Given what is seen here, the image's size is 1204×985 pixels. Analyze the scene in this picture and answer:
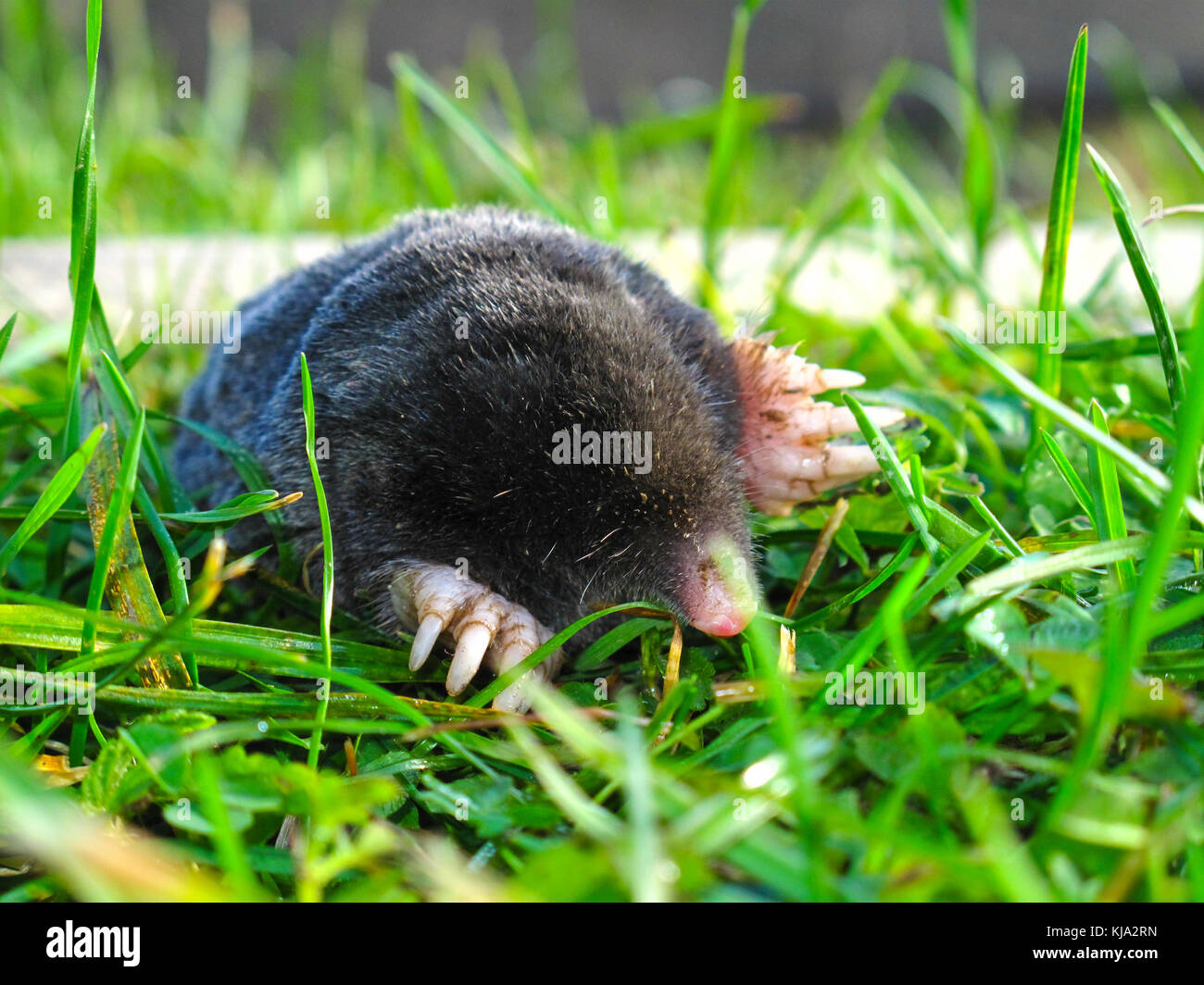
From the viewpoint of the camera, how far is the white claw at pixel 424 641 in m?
1.25

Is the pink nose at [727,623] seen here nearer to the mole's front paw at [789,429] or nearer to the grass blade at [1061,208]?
the mole's front paw at [789,429]

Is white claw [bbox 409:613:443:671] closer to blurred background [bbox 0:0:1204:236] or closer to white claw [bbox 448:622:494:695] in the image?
white claw [bbox 448:622:494:695]

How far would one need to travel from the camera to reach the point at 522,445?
129 centimetres

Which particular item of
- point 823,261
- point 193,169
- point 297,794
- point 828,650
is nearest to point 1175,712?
point 828,650

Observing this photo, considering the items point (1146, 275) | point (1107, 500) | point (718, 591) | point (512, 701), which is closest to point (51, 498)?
point (512, 701)

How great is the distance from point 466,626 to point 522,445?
0.85ft

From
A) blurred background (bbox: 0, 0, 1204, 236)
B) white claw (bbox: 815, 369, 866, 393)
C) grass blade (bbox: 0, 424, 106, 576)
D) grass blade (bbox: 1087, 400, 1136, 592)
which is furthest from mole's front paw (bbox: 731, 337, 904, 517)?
blurred background (bbox: 0, 0, 1204, 236)

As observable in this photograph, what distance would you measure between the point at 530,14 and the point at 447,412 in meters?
5.99

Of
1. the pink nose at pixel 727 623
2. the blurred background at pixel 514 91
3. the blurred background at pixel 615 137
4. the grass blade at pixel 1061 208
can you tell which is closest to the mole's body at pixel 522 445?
the pink nose at pixel 727 623

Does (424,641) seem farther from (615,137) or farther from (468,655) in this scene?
(615,137)

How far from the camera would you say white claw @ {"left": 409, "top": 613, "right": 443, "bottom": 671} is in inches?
49.2

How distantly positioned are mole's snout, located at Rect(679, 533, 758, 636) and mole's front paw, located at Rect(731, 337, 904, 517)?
0.93ft

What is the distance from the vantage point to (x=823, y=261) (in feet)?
10.6

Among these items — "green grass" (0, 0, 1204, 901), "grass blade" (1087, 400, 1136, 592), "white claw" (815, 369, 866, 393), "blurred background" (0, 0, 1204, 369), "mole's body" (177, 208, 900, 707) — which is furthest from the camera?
"blurred background" (0, 0, 1204, 369)
